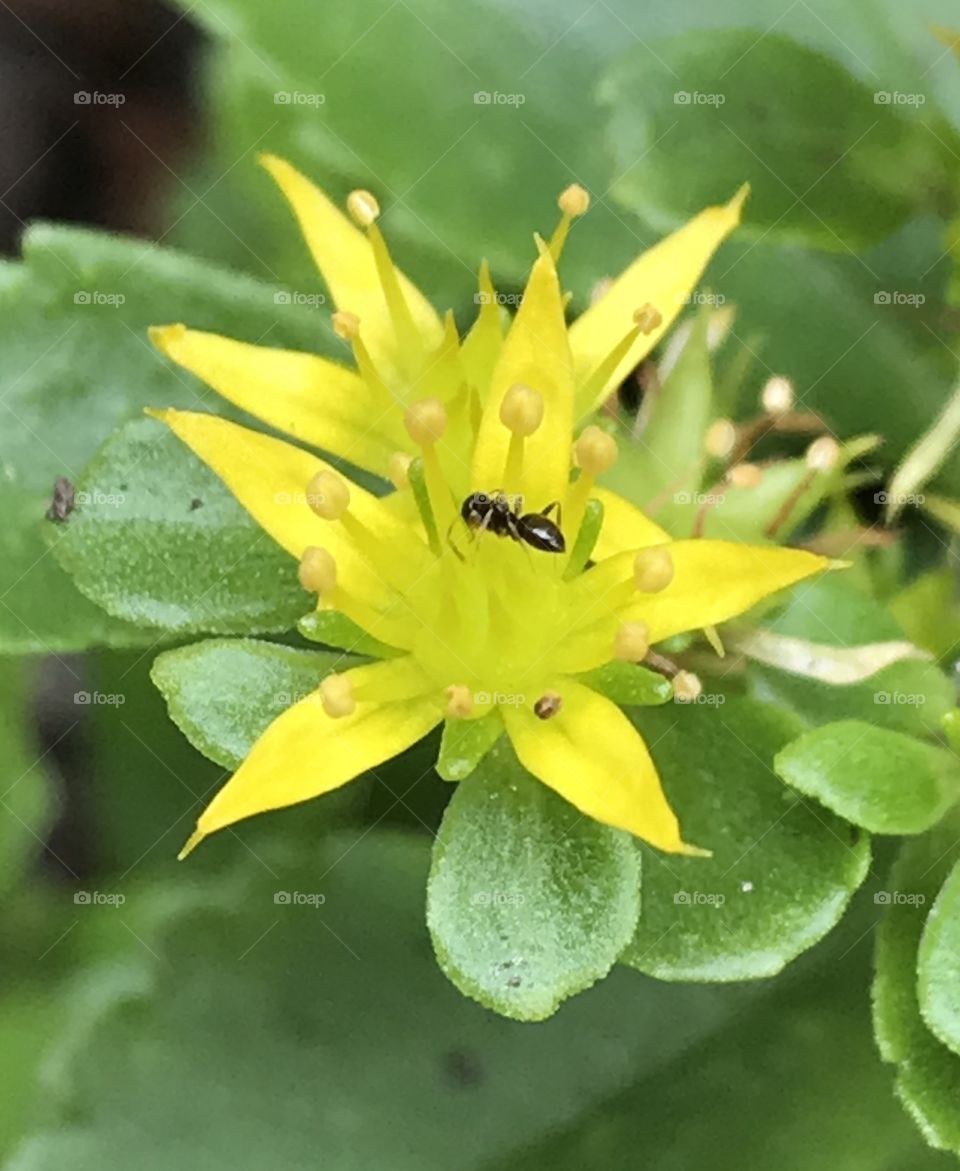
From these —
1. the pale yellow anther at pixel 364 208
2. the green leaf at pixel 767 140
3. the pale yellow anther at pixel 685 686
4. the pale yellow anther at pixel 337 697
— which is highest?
the green leaf at pixel 767 140

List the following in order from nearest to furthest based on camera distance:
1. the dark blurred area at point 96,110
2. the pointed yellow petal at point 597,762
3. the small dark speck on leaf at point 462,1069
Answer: the pointed yellow petal at point 597,762, the small dark speck on leaf at point 462,1069, the dark blurred area at point 96,110

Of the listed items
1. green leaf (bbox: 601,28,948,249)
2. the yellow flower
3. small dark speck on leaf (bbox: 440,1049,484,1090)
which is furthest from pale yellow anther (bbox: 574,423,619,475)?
small dark speck on leaf (bbox: 440,1049,484,1090)

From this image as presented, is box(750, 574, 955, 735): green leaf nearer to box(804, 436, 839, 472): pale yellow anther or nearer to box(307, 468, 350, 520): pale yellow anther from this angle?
box(804, 436, 839, 472): pale yellow anther

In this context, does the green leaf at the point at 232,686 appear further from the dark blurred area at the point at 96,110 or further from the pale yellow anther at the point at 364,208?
the dark blurred area at the point at 96,110

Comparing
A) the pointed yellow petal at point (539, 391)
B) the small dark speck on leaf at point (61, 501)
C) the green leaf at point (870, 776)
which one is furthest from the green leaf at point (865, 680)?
the small dark speck on leaf at point (61, 501)

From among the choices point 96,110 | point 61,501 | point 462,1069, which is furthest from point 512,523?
point 96,110

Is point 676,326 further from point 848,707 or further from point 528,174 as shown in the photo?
point 848,707

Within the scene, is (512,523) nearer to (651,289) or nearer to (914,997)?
(651,289)
